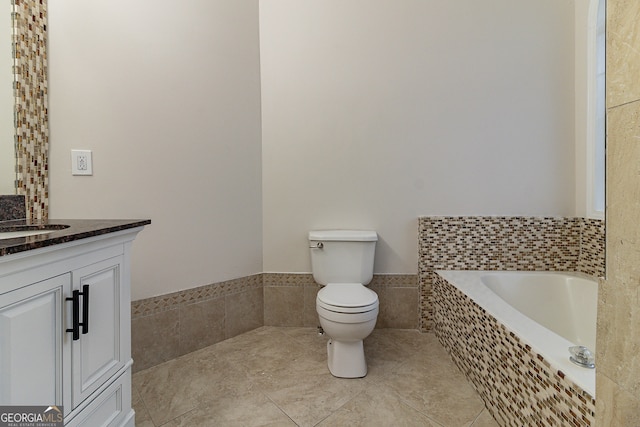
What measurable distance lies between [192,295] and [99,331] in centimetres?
101

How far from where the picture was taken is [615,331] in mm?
529

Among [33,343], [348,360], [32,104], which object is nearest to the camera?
[33,343]

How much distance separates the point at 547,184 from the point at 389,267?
50.8 inches

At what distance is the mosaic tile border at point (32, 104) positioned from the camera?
56.5 inches

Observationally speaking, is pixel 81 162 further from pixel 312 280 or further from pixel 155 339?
pixel 312 280

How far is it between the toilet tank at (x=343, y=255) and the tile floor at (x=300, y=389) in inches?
18.5

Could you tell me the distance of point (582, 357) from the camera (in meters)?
1.04

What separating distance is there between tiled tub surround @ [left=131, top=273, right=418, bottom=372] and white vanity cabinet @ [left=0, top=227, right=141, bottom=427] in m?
0.69

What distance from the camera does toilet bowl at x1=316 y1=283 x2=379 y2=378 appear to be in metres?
1.62

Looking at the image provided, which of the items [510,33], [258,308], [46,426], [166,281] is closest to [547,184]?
[510,33]

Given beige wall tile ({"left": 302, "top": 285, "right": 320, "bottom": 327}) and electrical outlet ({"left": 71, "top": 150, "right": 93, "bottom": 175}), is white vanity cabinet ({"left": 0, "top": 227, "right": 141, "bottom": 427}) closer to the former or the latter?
electrical outlet ({"left": 71, "top": 150, "right": 93, "bottom": 175})

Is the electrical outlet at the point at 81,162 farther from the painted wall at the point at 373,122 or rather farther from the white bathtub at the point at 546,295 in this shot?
the white bathtub at the point at 546,295

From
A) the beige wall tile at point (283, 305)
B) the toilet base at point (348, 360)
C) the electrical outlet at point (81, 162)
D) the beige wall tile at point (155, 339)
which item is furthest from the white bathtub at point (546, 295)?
the electrical outlet at point (81, 162)

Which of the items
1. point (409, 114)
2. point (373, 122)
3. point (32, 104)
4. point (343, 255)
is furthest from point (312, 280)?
point (32, 104)
